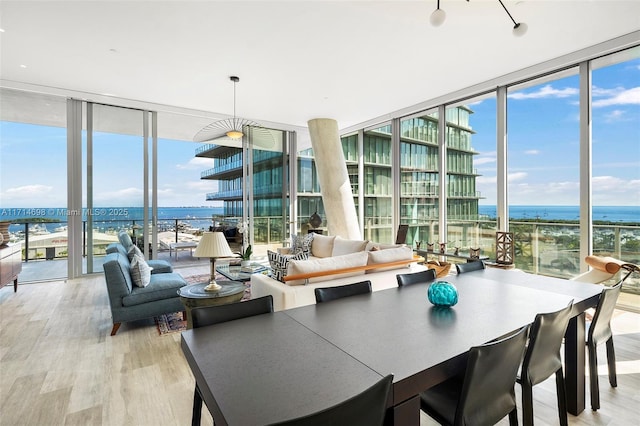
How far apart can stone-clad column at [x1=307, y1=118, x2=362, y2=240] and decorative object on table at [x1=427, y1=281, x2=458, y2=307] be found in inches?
196

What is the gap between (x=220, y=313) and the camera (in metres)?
1.60

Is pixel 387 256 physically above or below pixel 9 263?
above

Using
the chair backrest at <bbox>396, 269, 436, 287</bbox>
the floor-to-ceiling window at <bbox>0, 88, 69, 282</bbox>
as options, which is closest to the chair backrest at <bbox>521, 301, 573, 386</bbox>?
the chair backrest at <bbox>396, 269, 436, 287</bbox>

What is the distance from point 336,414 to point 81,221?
630 centimetres

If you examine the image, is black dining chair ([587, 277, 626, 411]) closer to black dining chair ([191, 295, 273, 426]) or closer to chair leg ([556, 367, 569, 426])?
chair leg ([556, 367, 569, 426])

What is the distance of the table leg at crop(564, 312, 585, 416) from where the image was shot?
191 cm

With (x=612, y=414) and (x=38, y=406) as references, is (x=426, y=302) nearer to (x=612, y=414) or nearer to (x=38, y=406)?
(x=612, y=414)

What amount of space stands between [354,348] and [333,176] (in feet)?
18.5

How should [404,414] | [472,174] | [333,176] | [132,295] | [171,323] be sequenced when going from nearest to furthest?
[404,414] < [132,295] < [171,323] < [472,174] < [333,176]

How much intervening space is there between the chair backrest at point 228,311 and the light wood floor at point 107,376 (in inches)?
32.2

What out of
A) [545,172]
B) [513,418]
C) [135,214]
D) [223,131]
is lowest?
[513,418]

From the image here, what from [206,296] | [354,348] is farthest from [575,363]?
[206,296]

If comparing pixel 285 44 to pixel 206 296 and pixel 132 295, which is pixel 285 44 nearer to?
pixel 206 296

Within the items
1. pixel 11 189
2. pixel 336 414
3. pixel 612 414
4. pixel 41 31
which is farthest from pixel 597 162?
pixel 11 189
